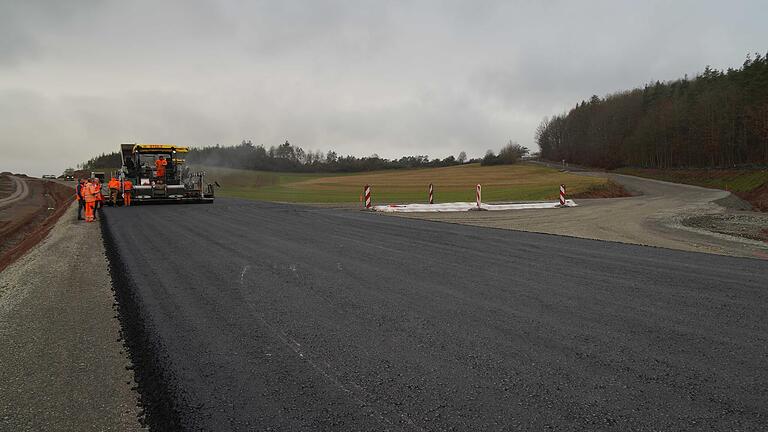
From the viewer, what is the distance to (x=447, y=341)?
4.07 meters

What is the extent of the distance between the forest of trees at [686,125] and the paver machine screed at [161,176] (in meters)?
56.0

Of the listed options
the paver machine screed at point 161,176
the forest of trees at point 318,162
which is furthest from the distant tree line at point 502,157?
the paver machine screed at point 161,176

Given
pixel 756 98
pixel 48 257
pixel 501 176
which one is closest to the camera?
pixel 48 257

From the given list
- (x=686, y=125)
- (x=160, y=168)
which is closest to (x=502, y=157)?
(x=686, y=125)

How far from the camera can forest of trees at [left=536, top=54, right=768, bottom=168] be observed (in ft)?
193

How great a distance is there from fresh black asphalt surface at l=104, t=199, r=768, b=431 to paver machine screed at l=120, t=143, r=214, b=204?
16984mm

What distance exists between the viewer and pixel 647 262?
312 inches

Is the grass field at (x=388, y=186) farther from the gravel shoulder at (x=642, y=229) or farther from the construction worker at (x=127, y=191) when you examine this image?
the gravel shoulder at (x=642, y=229)

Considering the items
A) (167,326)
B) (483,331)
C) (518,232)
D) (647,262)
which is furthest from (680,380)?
(518,232)

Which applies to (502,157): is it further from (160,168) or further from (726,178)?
(160,168)

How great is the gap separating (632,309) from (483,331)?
6.16ft

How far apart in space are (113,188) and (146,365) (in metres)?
21.2

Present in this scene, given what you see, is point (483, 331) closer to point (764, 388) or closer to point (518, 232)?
point (764, 388)

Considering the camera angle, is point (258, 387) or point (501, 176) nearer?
point (258, 387)
